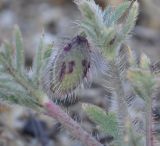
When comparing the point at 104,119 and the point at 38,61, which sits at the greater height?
the point at 38,61

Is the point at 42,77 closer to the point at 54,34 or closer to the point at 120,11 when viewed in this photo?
the point at 120,11

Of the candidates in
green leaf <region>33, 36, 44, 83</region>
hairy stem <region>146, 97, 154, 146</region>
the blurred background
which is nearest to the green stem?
hairy stem <region>146, 97, 154, 146</region>

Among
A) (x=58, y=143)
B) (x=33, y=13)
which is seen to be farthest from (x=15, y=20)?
(x=58, y=143)

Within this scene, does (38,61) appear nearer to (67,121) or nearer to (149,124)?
(67,121)

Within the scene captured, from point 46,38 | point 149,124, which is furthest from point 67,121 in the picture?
point 46,38

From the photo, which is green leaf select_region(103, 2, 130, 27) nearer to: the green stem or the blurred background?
the green stem

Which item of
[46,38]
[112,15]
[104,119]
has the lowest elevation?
[46,38]
